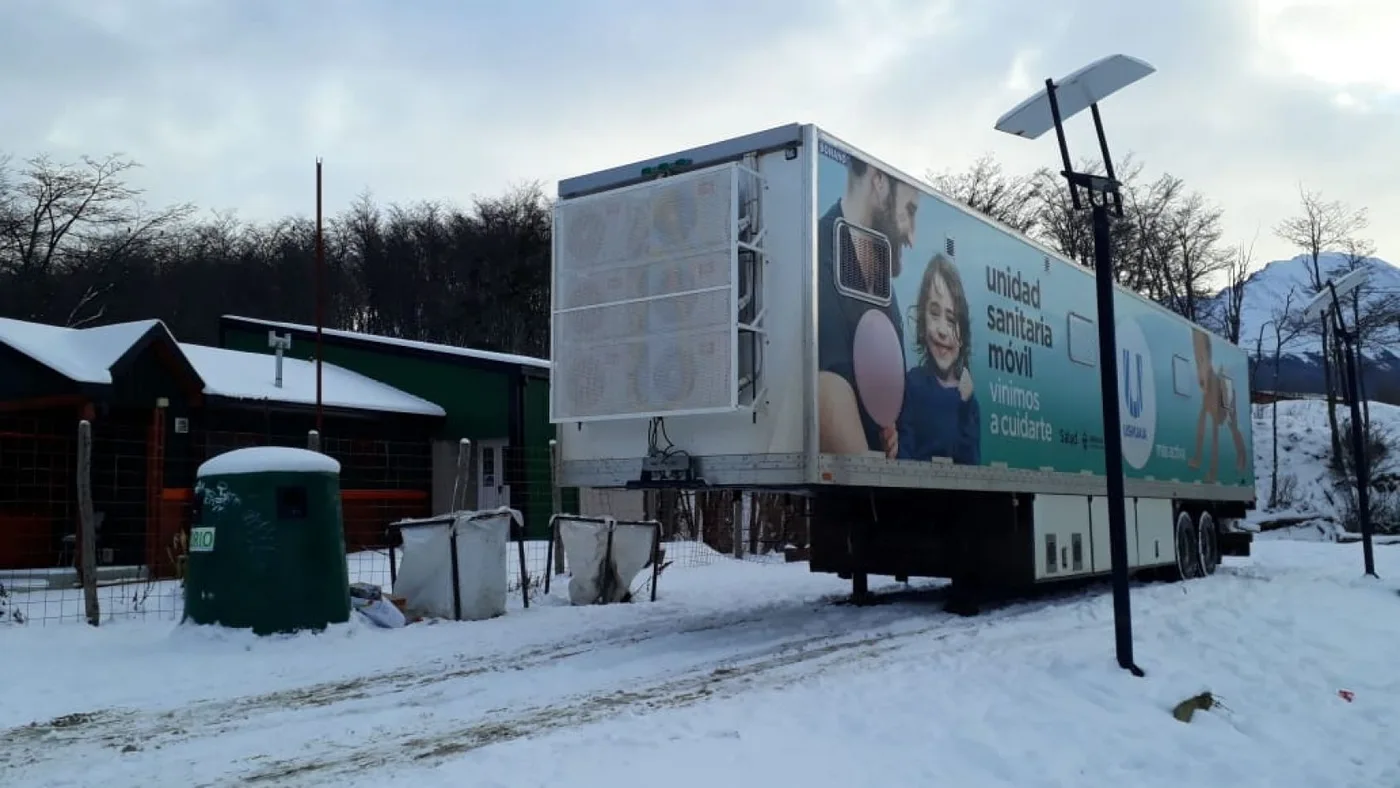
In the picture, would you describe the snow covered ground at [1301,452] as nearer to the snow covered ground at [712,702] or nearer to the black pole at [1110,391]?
the snow covered ground at [712,702]

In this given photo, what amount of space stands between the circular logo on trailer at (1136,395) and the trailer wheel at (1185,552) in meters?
1.79

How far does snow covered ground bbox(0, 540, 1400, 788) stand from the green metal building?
11.4m

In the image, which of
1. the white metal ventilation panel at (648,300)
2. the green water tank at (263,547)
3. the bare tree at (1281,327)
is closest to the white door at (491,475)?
the green water tank at (263,547)

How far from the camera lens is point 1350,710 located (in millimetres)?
7586

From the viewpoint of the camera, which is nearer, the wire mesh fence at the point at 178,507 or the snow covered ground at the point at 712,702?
the snow covered ground at the point at 712,702

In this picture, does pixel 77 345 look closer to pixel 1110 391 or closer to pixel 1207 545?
pixel 1110 391

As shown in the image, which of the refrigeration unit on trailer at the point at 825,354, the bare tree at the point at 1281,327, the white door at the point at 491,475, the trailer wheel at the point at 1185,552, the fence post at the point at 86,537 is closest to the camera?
the refrigeration unit on trailer at the point at 825,354

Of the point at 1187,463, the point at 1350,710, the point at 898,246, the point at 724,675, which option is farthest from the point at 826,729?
the point at 1187,463

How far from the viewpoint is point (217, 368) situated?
67.1 ft

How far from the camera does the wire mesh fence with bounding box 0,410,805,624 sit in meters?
11.5

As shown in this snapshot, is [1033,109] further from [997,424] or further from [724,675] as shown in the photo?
[724,675]

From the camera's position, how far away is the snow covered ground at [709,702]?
18.0ft

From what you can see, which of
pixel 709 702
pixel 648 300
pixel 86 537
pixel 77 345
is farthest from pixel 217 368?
pixel 709 702

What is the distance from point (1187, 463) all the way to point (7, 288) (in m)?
37.1
